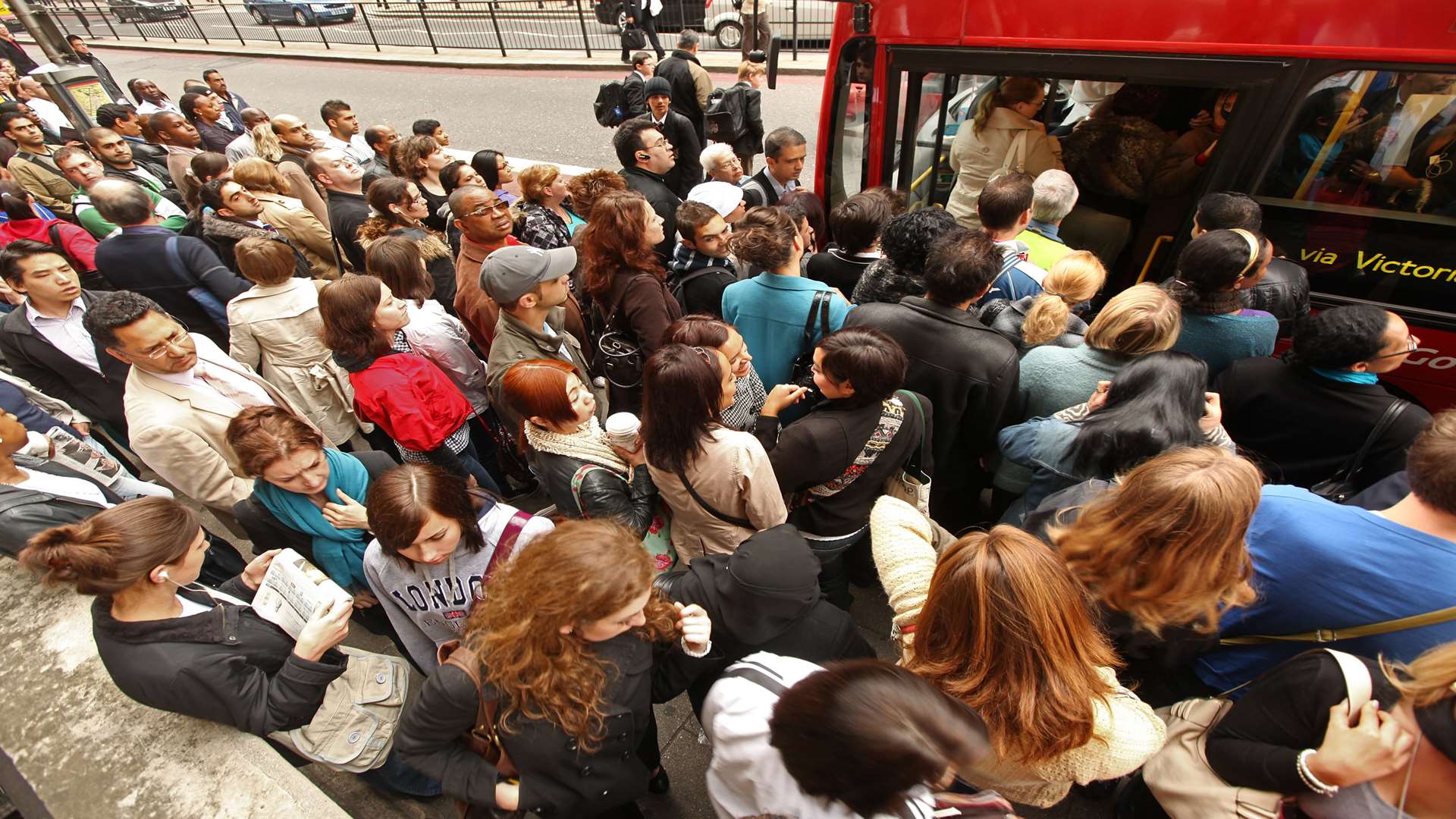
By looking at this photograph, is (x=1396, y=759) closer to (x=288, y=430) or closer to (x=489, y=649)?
(x=489, y=649)

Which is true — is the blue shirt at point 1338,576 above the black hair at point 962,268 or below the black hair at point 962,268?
below

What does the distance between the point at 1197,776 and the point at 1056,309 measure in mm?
1762

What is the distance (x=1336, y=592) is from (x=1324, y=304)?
231cm

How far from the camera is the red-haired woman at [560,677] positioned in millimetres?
1505

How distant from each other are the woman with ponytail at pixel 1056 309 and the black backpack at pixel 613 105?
5.98m

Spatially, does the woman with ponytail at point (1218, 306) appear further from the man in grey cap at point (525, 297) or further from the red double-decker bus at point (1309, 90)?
the man in grey cap at point (525, 297)

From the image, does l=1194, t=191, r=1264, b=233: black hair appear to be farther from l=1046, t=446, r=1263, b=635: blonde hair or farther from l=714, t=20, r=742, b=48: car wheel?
l=714, t=20, r=742, b=48: car wheel

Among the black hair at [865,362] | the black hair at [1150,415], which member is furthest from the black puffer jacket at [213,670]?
the black hair at [1150,415]

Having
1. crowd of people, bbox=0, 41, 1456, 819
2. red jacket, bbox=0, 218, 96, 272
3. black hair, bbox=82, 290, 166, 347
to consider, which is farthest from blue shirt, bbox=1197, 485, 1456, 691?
red jacket, bbox=0, 218, 96, 272

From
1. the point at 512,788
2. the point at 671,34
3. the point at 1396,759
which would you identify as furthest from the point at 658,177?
the point at 671,34

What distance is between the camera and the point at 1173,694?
87.2 inches

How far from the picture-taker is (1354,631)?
5.33ft

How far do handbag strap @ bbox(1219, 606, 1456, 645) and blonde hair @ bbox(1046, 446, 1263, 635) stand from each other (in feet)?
0.78

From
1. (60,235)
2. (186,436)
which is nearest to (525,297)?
(186,436)
